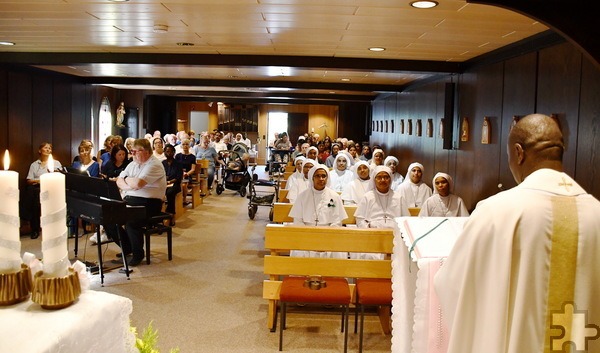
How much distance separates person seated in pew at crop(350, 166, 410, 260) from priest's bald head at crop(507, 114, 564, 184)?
4.69 m

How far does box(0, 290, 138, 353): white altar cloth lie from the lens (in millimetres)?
1356

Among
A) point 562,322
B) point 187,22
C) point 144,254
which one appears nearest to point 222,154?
point 144,254

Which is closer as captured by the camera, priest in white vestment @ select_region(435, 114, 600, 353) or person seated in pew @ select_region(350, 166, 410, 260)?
priest in white vestment @ select_region(435, 114, 600, 353)

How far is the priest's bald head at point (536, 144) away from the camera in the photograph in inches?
89.0

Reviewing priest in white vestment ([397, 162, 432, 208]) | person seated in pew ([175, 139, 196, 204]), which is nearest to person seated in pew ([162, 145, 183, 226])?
person seated in pew ([175, 139, 196, 204])

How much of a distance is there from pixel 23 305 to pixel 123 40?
19.0 ft

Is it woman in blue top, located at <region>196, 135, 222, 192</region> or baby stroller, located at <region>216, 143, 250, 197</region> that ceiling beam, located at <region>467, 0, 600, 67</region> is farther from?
woman in blue top, located at <region>196, 135, 222, 192</region>

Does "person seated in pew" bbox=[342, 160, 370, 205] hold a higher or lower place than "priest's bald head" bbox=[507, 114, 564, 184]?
lower

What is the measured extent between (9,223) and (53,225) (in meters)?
0.13

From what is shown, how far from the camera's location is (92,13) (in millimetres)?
5270

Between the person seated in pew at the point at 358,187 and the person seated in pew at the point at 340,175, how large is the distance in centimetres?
82

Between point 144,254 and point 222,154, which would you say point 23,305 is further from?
point 222,154

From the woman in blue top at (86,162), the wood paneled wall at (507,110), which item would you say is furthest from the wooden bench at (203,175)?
the wood paneled wall at (507,110)

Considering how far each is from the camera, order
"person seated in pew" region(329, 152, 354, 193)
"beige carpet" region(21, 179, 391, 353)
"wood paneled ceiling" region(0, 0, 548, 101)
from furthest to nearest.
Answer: "person seated in pew" region(329, 152, 354, 193) < "beige carpet" region(21, 179, 391, 353) < "wood paneled ceiling" region(0, 0, 548, 101)
